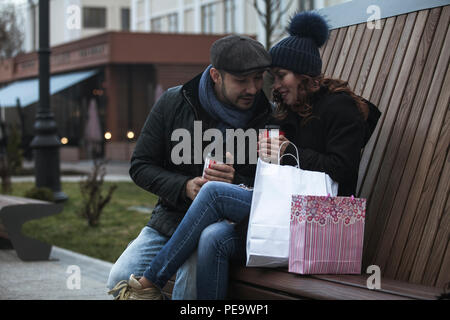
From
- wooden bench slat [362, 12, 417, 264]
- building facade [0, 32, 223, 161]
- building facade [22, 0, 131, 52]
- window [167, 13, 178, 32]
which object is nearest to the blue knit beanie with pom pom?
wooden bench slat [362, 12, 417, 264]

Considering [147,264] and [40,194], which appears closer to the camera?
[147,264]

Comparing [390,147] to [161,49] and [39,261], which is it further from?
[161,49]

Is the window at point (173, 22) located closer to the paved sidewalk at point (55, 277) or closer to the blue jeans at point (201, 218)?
the paved sidewalk at point (55, 277)

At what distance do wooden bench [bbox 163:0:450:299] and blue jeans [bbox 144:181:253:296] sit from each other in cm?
25

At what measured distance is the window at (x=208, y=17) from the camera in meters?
33.6

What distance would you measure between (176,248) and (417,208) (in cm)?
121

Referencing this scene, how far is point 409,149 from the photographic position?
11.9 ft

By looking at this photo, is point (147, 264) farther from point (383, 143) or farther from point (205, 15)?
point (205, 15)

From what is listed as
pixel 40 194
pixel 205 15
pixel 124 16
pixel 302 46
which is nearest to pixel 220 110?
pixel 302 46

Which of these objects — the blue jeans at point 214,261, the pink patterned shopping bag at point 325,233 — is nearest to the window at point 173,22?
the blue jeans at point 214,261

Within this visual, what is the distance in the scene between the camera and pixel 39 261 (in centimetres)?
723

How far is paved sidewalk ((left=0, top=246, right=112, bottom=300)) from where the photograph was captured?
566 cm

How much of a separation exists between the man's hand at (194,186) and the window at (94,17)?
45.6 meters

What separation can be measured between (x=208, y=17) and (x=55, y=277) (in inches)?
1132
